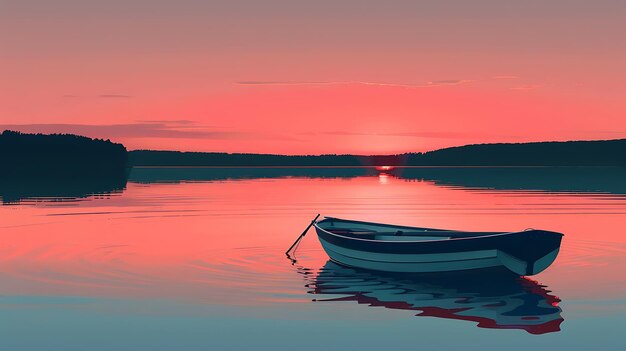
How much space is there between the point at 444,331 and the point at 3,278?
16.9 meters

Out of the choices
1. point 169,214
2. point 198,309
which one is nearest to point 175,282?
point 198,309

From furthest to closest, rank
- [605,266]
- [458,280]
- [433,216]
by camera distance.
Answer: [433,216]
[605,266]
[458,280]

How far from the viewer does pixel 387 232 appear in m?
31.5

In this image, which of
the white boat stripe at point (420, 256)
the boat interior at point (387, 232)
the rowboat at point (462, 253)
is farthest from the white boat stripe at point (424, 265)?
the boat interior at point (387, 232)

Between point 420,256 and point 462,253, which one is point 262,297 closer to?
point 420,256

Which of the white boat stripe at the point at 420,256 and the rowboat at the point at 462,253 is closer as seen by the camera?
the rowboat at the point at 462,253

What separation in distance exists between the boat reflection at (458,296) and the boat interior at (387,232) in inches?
123

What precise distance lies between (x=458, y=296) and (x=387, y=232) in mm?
8984

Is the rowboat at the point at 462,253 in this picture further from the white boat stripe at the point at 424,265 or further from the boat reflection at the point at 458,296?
the boat reflection at the point at 458,296

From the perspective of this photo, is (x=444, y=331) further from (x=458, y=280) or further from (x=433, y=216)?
(x=433, y=216)

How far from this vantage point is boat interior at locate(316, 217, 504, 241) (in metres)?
29.5

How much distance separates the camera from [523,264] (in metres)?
24.0

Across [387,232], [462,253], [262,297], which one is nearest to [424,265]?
[462,253]

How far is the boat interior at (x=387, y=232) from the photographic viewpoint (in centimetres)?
2955
